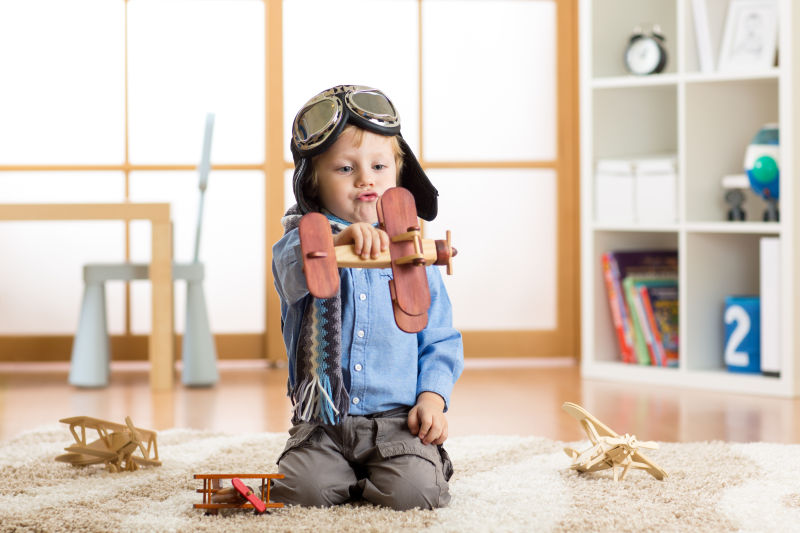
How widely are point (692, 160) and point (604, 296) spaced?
16.8 inches

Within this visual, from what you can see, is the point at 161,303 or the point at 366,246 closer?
the point at 366,246

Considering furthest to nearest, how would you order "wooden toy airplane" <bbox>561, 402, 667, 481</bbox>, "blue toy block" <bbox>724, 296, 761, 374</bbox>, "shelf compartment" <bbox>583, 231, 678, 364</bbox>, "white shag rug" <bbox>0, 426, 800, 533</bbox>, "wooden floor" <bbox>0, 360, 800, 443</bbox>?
"shelf compartment" <bbox>583, 231, 678, 364</bbox> < "blue toy block" <bbox>724, 296, 761, 374</bbox> < "wooden floor" <bbox>0, 360, 800, 443</bbox> < "wooden toy airplane" <bbox>561, 402, 667, 481</bbox> < "white shag rug" <bbox>0, 426, 800, 533</bbox>

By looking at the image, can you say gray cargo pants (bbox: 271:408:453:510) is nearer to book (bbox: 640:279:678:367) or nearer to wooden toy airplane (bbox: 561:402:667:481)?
wooden toy airplane (bbox: 561:402:667:481)

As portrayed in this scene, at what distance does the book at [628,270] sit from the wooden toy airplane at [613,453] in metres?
1.16

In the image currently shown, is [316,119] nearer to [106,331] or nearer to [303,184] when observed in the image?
[303,184]

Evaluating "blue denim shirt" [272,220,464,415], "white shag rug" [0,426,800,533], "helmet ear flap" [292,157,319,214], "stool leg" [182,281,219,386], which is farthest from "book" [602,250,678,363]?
"helmet ear flap" [292,157,319,214]

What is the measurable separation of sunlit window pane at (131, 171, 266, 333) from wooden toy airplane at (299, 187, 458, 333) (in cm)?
182

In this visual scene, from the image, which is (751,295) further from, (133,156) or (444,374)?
(133,156)

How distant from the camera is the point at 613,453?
137 cm

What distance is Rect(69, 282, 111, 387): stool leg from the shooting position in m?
2.42

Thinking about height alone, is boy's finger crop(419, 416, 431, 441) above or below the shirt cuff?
below

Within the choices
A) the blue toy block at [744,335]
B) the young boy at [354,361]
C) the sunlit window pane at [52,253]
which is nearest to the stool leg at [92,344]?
the sunlit window pane at [52,253]

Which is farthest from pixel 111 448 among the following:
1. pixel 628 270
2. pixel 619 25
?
pixel 619 25

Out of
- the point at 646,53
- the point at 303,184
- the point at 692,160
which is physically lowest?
the point at 303,184
